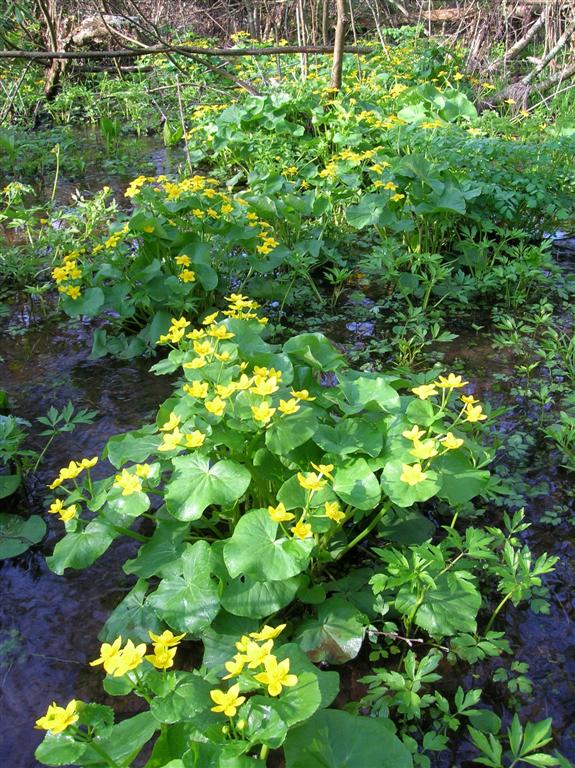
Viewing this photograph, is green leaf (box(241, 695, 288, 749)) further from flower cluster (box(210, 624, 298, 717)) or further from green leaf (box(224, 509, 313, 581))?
green leaf (box(224, 509, 313, 581))

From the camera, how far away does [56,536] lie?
2.34 metres

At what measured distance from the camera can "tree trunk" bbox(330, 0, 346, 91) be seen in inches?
191

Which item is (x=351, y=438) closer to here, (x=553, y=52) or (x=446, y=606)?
(x=446, y=606)

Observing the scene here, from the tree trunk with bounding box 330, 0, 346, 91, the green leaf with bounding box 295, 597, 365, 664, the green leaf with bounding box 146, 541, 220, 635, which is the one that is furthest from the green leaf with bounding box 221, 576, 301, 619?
the tree trunk with bounding box 330, 0, 346, 91

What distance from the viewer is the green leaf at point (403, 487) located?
5.29 ft

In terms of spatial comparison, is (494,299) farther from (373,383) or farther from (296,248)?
(373,383)

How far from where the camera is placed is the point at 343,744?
134cm

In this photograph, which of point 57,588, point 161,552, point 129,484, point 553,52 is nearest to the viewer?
point 129,484

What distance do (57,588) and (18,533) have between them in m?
0.28

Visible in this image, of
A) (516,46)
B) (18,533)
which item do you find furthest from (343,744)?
(516,46)

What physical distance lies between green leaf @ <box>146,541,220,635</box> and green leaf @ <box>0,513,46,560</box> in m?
0.70

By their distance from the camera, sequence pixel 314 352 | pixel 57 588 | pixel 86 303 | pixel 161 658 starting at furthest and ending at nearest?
pixel 86 303 → pixel 314 352 → pixel 57 588 → pixel 161 658

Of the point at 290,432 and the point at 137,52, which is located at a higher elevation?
the point at 137,52

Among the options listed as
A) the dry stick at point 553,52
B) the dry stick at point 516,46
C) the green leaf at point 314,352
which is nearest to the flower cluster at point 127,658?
the green leaf at point 314,352
